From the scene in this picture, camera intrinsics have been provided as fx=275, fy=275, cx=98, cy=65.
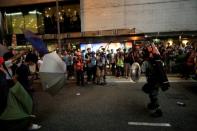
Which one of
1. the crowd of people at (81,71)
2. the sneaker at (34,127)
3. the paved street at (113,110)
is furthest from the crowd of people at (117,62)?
the sneaker at (34,127)

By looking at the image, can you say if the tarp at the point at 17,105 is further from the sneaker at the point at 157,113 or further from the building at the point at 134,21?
the building at the point at 134,21

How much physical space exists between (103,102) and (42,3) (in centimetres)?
1999

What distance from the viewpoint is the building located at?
23.4m

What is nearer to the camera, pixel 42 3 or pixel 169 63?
pixel 169 63

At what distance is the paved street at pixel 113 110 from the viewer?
762cm

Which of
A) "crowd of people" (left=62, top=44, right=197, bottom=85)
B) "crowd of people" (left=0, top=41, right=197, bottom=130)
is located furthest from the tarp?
"crowd of people" (left=62, top=44, right=197, bottom=85)

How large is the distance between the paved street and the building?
33.5 feet

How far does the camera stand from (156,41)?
75.8 feet

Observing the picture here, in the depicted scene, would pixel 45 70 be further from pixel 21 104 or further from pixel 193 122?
pixel 193 122

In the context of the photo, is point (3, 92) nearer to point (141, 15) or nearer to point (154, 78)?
point (154, 78)

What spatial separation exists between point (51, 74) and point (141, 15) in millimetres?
17990

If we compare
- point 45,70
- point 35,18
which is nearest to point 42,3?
point 35,18

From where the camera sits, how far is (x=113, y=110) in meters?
9.34

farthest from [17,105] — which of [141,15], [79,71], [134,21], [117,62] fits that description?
[141,15]
